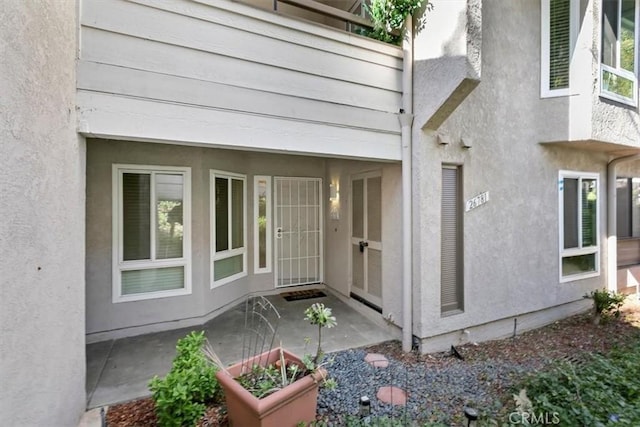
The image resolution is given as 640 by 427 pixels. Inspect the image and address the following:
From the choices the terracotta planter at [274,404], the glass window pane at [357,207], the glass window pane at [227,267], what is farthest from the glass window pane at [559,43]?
the glass window pane at [227,267]

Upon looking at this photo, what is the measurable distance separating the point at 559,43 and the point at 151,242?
8351mm

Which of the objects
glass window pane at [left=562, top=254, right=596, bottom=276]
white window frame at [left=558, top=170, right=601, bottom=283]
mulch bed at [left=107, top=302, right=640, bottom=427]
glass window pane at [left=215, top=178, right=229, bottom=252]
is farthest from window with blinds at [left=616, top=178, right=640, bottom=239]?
glass window pane at [left=215, top=178, right=229, bottom=252]

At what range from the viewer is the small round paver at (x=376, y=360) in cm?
419

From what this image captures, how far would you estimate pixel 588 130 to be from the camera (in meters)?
5.43

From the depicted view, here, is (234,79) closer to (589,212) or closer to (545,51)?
(545,51)

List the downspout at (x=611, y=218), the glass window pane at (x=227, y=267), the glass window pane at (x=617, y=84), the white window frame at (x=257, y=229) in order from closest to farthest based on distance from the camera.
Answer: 1. the glass window pane at (x=227, y=267)
2. the glass window pane at (x=617, y=84)
3. the white window frame at (x=257, y=229)
4. the downspout at (x=611, y=218)

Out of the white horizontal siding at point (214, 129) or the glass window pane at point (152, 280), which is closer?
the white horizontal siding at point (214, 129)

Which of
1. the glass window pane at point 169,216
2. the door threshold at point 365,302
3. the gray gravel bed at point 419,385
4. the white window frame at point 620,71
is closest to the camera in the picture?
the gray gravel bed at point 419,385

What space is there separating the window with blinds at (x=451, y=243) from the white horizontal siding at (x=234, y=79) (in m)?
1.19

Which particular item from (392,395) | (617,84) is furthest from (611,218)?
(392,395)

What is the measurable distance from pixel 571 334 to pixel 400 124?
5061mm

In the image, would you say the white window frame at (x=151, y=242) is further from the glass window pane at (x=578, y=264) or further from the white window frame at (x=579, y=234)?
the glass window pane at (x=578, y=264)

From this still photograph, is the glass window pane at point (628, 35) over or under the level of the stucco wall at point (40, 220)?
over

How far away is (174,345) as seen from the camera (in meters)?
4.53
